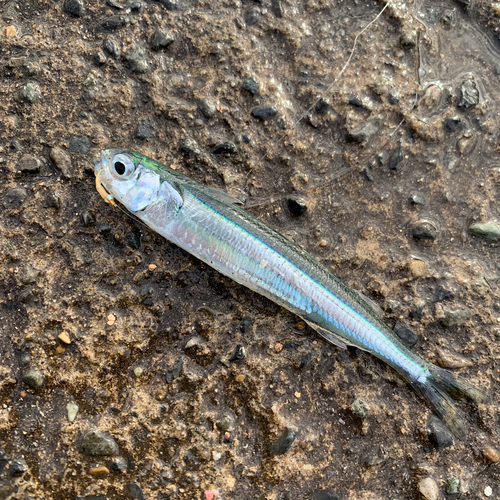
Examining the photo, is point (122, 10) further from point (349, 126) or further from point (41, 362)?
point (41, 362)

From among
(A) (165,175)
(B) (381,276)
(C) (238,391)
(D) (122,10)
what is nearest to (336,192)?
(B) (381,276)

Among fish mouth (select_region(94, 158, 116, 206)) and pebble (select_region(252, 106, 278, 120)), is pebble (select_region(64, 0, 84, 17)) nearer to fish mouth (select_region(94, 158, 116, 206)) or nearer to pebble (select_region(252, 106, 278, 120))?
fish mouth (select_region(94, 158, 116, 206))

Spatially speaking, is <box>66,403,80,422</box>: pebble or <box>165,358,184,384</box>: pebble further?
<box>165,358,184,384</box>: pebble

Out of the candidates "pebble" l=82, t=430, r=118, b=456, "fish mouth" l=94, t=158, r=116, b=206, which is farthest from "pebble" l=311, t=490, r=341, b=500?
"fish mouth" l=94, t=158, r=116, b=206

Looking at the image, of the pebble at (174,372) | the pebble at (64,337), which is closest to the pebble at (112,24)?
the pebble at (64,337)

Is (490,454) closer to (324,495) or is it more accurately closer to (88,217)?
(324,495)

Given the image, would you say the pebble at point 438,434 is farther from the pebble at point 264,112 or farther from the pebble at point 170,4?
the pebble at point 170,4

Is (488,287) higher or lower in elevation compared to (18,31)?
higher
